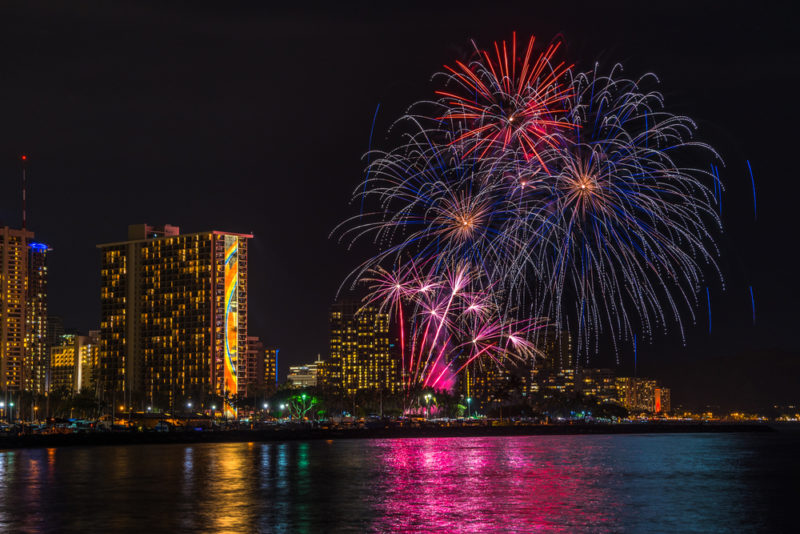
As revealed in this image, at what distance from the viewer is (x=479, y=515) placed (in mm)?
49406

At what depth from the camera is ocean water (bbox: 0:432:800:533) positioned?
46875 mm

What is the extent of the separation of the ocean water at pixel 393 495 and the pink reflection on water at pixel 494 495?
98 mm

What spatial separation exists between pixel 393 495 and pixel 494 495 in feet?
20.0

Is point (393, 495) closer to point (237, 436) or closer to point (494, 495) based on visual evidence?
point (494, 495)

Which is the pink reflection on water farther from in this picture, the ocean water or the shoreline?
the shoreline

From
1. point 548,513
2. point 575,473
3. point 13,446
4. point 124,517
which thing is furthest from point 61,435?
point 548,513

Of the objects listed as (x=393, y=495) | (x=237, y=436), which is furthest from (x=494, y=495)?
(x=237, y=436)

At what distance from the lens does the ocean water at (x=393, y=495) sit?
46.9 m

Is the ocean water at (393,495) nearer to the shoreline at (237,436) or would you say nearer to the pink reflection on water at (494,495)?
the pink reflection on water at (494,495)

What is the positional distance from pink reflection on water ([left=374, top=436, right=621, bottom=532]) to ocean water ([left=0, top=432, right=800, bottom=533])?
0.10 meters

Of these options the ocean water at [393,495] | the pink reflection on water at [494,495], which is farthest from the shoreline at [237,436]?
the pink reflection on water at [494,495]

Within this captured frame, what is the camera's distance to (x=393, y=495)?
59.7 metres

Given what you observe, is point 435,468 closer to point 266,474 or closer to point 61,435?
point 266,474

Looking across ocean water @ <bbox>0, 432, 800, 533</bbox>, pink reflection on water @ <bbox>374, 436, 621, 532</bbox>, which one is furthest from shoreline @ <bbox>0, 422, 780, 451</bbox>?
pink reflection on water @ <bbox>374, 436, 621, 532</bbox>
